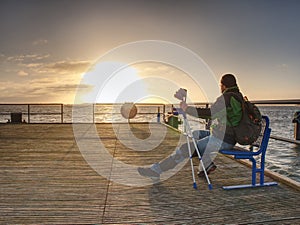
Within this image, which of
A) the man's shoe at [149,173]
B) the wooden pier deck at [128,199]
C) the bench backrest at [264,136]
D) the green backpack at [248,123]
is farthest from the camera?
the man's shoe at [149,173]

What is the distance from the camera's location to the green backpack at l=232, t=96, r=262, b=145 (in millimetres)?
3459

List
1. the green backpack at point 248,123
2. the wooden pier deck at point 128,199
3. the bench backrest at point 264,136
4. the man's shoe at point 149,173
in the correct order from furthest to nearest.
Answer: the man's shoe at point 149,173
the bench backrest at point 264,136
the green backpack at point 248,123
the wooden pier deck at point 128,199

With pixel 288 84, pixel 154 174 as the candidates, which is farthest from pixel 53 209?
pixel 288 84

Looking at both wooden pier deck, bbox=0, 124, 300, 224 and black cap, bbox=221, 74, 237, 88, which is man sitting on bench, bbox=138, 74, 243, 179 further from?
wooden pier deck, bbox=0, 124, 300, 224

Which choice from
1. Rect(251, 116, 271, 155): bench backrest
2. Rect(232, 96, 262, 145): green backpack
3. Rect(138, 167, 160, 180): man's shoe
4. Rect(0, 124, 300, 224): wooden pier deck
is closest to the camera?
Rect(0, 124, 300, 224): wooden pier deck

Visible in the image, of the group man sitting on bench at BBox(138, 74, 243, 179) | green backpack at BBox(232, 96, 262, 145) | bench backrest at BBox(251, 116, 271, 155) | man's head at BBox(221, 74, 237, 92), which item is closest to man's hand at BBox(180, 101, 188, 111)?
man sitting on bench at BBox(138, 74, 243, 179)

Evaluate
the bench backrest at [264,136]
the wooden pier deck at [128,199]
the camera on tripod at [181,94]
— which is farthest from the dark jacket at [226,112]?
the wooden pier deck at [128,199]

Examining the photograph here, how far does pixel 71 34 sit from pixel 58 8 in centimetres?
90

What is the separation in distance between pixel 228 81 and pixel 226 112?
379 millimetres

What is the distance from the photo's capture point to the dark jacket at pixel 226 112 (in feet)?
11.4

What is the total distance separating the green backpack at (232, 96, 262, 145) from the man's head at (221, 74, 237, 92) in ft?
0.70

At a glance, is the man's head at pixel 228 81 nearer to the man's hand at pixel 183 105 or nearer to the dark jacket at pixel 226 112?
the dark jacket at pixel 226 112

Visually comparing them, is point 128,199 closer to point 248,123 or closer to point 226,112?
point 226,112

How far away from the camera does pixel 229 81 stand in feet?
11.8
